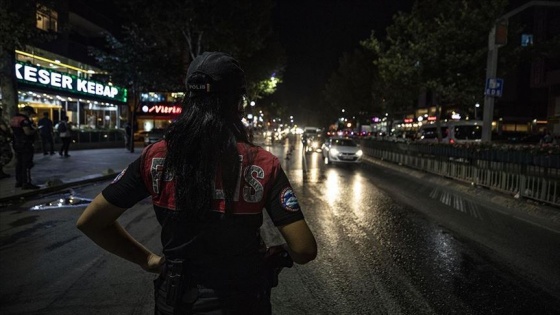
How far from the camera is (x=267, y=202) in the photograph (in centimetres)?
181

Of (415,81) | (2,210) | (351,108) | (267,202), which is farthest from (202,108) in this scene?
(351,108)

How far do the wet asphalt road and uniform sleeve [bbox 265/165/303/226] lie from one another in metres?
2.61

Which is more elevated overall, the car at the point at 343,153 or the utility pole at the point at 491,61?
the utility pole at the point at 491,61

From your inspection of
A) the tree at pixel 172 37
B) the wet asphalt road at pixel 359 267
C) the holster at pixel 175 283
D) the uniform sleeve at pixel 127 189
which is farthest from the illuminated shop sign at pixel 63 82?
the holster at pixel 175 283

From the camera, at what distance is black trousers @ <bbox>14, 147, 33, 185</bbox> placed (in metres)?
10.6

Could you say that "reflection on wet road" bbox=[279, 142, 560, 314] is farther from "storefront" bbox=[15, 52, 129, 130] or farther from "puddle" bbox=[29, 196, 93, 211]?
"storefront" bbox=[15, 52, 129, 130]

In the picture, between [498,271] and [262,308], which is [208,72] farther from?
[498,271]

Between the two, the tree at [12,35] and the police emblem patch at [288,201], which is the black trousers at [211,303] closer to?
the police emblem patch at [288,201]

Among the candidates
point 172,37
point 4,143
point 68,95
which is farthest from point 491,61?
point 68,95

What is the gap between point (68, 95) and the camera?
2581 cm

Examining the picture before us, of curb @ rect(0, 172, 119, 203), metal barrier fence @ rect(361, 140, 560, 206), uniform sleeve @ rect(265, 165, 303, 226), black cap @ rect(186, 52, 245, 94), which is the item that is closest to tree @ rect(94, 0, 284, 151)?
curb @ rect(0, 172, 119, 203)

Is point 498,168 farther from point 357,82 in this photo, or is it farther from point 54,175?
point 357,82

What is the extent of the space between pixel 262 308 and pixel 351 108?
55.4 m

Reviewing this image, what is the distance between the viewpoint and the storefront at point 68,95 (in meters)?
22.3
